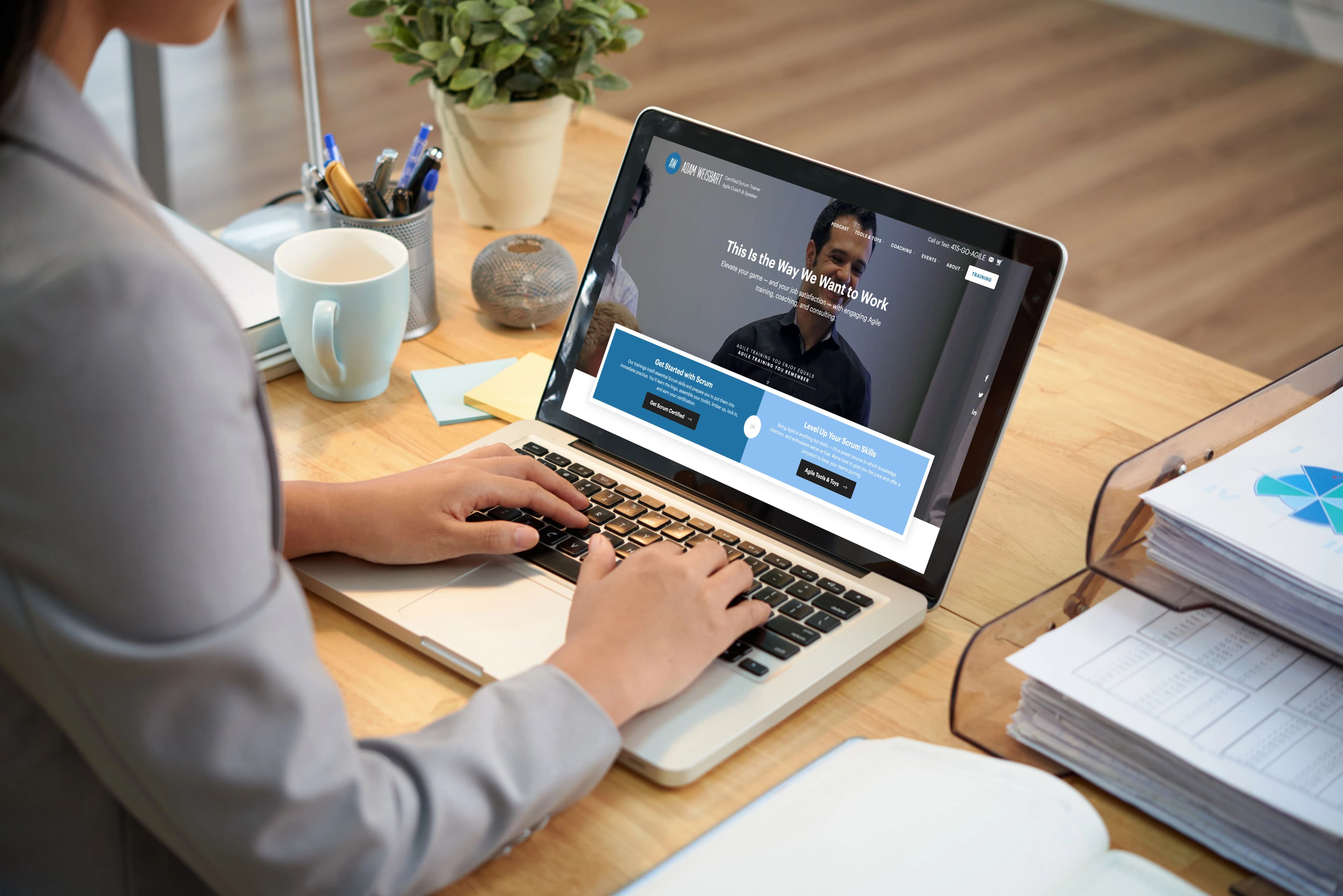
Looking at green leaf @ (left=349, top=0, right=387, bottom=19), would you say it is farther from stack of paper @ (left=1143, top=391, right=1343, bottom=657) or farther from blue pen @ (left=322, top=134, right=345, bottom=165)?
stack of paper @ (left=1143, top=391, right=1343, bottom=657)

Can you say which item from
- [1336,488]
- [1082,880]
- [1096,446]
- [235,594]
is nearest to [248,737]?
[235,594]

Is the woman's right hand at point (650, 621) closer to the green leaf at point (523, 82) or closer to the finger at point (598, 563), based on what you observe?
the finger at point (598, 563)

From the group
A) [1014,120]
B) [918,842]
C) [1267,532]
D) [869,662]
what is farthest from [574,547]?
[1014,120]

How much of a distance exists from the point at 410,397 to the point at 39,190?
625 mm

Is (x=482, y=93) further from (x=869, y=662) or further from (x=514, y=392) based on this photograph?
(x=869, y=662)

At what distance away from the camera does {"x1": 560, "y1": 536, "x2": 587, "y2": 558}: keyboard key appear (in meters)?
0.85

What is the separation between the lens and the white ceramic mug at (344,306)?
1004 mm

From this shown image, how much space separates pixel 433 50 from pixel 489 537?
69 centimetres

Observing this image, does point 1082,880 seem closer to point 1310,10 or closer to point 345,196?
point 345,196

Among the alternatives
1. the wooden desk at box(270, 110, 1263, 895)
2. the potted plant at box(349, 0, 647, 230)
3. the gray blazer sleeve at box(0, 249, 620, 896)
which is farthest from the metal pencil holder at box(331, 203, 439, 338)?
the gray blazer sleeve at box(0, 249, 620, 896)

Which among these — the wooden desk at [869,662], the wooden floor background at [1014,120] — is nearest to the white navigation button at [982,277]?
the wooden desk at [869,662]

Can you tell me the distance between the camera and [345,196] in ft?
3.65

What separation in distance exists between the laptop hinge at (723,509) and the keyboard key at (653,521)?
45mm

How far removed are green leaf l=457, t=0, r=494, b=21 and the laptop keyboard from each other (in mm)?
557
